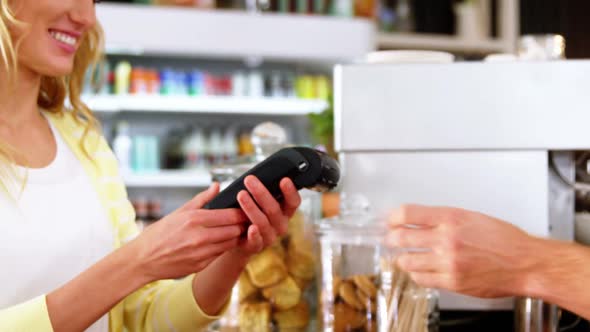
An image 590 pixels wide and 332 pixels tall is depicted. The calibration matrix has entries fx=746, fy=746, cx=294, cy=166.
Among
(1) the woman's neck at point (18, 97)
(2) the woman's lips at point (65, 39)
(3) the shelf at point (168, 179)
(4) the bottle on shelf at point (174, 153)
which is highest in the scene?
(2) the woman's lips at point (65, 39)

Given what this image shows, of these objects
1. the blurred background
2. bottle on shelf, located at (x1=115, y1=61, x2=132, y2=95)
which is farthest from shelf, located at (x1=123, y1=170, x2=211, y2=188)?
bottle on shelf, located at (x1=115, y1=61, x2=132, y2=95)

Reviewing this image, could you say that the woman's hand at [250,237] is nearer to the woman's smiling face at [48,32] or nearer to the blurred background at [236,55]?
the woman's smiling face at [48,32]

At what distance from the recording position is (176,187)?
149 inches

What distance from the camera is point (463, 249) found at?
83 centimetres

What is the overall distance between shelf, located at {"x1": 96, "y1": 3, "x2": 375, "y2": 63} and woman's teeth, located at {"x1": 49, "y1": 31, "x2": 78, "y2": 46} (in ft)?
6.88

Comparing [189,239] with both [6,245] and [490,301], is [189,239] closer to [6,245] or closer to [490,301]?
[6,245]

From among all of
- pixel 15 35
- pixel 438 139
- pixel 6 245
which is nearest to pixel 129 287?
pixel 6 245

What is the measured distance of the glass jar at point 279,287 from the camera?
45.7 inches

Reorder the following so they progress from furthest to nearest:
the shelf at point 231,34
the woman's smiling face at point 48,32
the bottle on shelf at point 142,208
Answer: the bottle on shelf at point 142,208 < the shelf at point 231,34 < the woman's smiling face at point 48,32

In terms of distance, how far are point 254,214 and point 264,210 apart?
21 millimetres

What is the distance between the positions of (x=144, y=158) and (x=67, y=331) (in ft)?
8.89

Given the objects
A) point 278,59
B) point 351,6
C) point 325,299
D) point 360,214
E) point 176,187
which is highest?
point 351,6

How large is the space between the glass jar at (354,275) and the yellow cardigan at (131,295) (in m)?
0.21

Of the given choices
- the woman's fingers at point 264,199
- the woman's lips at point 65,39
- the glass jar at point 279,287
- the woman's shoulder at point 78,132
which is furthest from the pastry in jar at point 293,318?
the woman's lips at point 65,39
